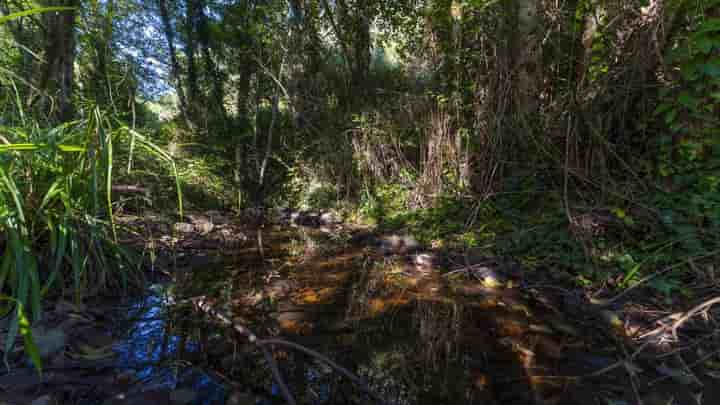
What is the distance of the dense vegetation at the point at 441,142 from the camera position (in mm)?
1396

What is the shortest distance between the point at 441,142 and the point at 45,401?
3.51m

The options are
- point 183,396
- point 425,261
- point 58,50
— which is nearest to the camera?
point 183,396

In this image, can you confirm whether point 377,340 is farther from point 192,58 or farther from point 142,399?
point 192,58

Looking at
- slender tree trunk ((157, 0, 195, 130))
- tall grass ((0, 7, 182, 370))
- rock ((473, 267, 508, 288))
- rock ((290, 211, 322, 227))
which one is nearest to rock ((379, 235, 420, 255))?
rock ((473, 267, 508, 288))

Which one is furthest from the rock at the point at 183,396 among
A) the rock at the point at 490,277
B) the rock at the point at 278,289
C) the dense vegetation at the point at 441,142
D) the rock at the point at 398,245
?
the rock at the point at 398,245

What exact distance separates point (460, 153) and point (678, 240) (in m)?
1.97

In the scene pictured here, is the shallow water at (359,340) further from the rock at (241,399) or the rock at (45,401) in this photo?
the rock at (45,401)

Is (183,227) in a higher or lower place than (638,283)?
higher

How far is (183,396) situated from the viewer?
1.03m

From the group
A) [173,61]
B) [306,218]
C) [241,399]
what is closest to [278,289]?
[241,399]

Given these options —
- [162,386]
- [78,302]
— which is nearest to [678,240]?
[162,386]

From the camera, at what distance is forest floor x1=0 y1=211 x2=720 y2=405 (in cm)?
111

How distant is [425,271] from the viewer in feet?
8.27

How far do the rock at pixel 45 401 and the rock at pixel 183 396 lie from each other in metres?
0.31
